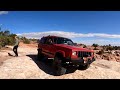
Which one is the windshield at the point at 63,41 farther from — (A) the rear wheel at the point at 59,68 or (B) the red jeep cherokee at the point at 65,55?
(A) the rear wheel at the point at 59,68

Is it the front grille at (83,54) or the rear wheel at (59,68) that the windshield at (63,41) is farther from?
the rear wheel at (59,68)

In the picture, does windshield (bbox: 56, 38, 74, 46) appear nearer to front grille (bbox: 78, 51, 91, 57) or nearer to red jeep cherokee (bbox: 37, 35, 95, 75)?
red jeep cherokee (bbox: 37, 35, 95, 75)

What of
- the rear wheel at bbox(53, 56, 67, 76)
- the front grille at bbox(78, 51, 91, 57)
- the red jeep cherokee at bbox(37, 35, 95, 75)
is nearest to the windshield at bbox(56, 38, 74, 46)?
the red jeep cherokee at bbox(37, 35, 95, 75)

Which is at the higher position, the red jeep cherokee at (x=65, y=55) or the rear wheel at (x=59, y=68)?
the red jeep cherokee at (x=65, y=55)

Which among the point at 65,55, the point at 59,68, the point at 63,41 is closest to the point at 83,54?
the point at 65,55

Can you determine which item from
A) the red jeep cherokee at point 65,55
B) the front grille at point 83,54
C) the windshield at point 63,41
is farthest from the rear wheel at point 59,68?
the windshield at point 63,41

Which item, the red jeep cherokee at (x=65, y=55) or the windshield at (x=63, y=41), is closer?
the red jeep cherokee at (x=65, y=55)

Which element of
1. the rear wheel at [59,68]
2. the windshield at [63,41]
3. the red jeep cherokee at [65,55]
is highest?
the windshield at [63,41]

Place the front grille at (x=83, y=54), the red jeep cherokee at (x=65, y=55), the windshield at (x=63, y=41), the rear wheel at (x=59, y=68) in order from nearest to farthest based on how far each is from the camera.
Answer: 1. the red jeep cherokee at (x=65, y=55)
2. the rear wheel at (x=59, y=68)
3. the front grille at (x=83, y=54)
4. the windshield at (x=63, y=41)

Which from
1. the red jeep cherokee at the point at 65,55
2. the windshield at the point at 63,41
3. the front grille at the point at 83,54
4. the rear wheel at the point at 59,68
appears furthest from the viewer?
the windshield at the point at 63,41
